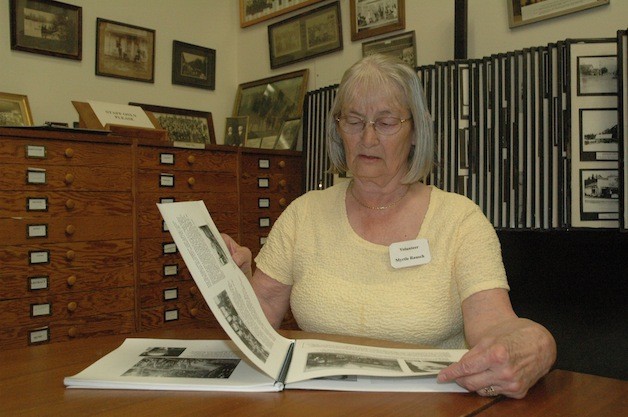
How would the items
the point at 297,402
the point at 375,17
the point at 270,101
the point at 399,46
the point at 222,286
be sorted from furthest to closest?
the point at 270,101 → the point at 375,17 → the point at 399,46 → the point at 222,286 → the point at 297,402

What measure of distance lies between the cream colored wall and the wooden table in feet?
7.11

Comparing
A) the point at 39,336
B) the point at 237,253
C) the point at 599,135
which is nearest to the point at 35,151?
the point at 39,336

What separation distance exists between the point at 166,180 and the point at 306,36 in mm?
1550

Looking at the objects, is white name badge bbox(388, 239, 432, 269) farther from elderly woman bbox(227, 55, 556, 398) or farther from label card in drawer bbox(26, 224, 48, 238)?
label card in drawer bbox(26, 224, 48, 238)

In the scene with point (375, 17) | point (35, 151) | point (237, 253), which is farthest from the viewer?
point (375, 17)

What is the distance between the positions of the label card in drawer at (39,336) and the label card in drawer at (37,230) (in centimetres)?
45

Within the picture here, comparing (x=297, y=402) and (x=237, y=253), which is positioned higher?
(x=237, y=253)

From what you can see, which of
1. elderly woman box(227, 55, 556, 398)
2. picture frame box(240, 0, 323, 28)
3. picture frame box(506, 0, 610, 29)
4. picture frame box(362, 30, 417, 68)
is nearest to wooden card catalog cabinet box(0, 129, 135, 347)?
elderly woman box(227, 55, 556, 398)

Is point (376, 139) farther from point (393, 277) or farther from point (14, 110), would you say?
point (14, 110)

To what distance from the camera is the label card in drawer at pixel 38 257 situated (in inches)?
107

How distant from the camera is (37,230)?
108 inches

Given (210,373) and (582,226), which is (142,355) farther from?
(582,226)

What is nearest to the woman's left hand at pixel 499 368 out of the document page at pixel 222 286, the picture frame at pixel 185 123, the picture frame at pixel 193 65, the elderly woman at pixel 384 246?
the elderly woman at pixel 384 246

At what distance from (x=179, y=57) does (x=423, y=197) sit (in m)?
3.05
